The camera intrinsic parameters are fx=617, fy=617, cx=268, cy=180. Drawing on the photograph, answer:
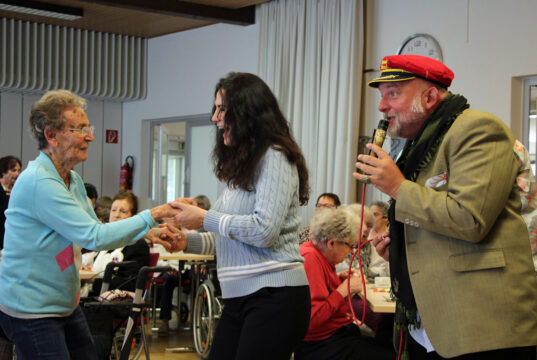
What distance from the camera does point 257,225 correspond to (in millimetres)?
2033

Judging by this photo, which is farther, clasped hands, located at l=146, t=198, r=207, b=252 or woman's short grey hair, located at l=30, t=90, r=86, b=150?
woman's short grey hair, located at l=30, t=90, r=86, b=150

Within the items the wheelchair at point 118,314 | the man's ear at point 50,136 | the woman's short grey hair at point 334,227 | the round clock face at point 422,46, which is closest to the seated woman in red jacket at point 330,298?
the woman's short grey hair at point 334,227

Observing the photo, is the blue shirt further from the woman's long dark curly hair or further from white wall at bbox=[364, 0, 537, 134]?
white wall at bbox=[364, 0, 537, 134]

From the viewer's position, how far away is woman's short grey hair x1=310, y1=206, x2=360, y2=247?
3.37 metres

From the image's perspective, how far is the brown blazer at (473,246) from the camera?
1.58 m

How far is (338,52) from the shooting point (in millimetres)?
6988

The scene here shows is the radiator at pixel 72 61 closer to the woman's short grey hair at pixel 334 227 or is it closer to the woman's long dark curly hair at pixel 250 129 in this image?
the woman's short grey hair at pixel 334 227

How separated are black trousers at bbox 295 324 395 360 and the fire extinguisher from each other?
707cm

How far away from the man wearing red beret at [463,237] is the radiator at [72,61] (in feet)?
27.2

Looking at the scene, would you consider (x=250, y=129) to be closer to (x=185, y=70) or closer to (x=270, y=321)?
(x=270, y=321)

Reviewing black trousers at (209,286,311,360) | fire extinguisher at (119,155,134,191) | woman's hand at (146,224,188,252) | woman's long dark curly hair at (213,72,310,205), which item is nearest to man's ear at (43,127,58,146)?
woman's hand at (146,224,188,252)

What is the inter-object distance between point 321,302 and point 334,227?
16.5 inches

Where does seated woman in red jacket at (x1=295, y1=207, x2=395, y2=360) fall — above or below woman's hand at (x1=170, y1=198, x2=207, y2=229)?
below

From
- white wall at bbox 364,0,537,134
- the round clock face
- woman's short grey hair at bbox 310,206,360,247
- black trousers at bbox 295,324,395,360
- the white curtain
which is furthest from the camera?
the white curtain
